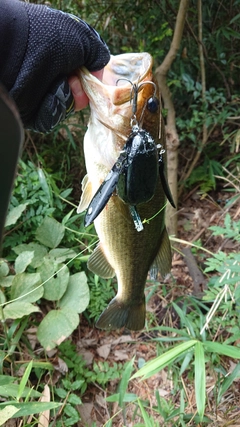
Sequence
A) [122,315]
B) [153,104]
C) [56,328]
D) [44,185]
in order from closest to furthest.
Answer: [153,104] → [122,315] → [56,328] → [44,185]

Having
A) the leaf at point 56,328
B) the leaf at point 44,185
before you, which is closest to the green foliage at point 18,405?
the leaf at point 56,328

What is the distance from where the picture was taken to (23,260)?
8.66 feet

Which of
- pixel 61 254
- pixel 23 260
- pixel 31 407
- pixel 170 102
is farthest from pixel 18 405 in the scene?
pixel 170 102

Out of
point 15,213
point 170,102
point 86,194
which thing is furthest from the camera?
point 170,102

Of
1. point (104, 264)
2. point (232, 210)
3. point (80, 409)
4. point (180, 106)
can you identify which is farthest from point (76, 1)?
point (80, 409)

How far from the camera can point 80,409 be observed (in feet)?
8.49

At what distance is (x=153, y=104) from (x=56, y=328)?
1.66 metres

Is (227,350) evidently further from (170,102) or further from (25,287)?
(170,102)

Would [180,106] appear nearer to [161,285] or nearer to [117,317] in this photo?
[161,285]

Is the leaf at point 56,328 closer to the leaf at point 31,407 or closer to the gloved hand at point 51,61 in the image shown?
the leaf at point 31,407

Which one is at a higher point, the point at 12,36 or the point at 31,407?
the point at 12,36

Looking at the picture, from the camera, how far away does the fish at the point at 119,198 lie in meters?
1.38

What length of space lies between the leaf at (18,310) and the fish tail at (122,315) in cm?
59

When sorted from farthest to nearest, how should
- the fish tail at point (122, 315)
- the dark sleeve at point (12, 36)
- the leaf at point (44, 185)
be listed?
the leaf at point (44, 185) < the fish tail at point (122, 315) < the dark sleeve at point (12, 36)
